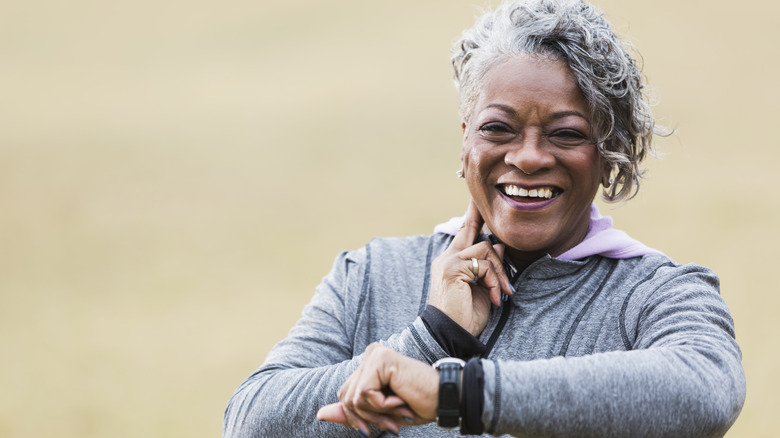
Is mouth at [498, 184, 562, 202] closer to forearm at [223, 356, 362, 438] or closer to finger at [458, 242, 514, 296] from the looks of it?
finger at [458, 242, 514, 296]

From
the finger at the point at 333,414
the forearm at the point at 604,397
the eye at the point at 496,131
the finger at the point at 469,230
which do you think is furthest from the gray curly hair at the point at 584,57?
the finger at the point at 333,414

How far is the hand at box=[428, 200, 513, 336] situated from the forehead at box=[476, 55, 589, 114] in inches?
16.5

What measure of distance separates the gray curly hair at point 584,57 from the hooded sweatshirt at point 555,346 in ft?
0.93

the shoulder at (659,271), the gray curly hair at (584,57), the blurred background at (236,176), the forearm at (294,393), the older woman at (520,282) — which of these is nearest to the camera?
the older woman at (520,282)

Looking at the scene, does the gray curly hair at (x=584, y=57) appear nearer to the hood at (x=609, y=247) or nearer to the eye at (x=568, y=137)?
the eye at (x=568, y=137)

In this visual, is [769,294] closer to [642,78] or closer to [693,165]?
[693,165]

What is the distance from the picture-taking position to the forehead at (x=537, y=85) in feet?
7.27

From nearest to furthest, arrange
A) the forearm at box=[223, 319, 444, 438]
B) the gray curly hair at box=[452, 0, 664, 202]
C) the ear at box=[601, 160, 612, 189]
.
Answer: the forearm at box=[223, 319, 444, 438]
the gray curly hair at box=[452, 0, 664, 202]
the ear at box=[601, 160, 612, 189]

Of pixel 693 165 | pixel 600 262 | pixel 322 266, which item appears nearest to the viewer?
pixel 600 262

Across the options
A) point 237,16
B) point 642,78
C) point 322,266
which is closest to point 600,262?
point 642,78

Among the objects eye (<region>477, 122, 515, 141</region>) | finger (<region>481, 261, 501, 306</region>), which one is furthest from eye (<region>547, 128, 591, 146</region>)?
finger (<region>481, 261, 501, 306</region>)

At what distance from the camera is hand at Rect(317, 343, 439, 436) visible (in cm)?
175

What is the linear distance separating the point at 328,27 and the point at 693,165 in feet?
34.9

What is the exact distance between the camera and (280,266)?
34.8 ft
